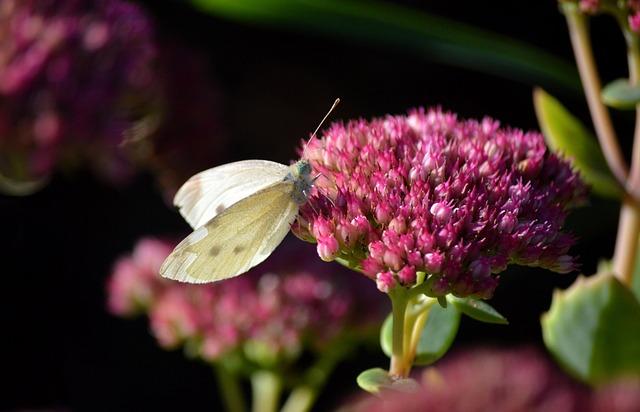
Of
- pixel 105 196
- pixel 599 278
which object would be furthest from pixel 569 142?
pixel 105 196

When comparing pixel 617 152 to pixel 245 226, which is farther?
pixel 617 152

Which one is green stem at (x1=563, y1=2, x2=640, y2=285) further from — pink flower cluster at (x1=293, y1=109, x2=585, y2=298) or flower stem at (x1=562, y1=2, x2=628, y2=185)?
pink flower cluster at (x1=293, y1=109, x2=585, y2=298)

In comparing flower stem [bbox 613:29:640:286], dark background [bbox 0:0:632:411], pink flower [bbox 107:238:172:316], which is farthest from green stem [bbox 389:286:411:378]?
dark background [bbox 0:0:632:411]

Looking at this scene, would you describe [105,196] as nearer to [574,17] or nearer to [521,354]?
[574,17]

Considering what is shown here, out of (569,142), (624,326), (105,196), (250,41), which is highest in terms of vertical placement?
(569,142)

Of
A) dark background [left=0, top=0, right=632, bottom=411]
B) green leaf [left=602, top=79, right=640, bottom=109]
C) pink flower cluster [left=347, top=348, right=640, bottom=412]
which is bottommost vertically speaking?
dark background [left=0, top=0, right=632, bottom=411]

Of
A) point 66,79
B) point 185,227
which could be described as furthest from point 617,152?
point 185,227

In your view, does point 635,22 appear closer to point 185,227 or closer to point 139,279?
point 139,279
